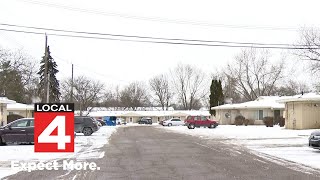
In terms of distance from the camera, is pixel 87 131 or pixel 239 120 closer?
pixel 87 131

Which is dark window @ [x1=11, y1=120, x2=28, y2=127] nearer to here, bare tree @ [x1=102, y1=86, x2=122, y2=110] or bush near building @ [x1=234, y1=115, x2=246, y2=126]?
bush near building @ [x1=234, y1=115, x2=246, y2=126]

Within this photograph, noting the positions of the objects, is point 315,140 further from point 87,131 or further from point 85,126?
point 85,126

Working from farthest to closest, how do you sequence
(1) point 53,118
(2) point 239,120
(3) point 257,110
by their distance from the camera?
(3) point 257,110
(2) point 239,120
(1) point 53,118

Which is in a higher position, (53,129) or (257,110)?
(257,110)

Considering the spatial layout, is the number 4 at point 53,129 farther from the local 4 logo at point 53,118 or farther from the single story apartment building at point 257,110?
the single story apartment building at point 257,110

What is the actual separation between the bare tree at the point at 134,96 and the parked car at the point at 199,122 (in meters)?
70.0

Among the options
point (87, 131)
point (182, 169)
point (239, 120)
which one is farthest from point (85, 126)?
point (239, 120)

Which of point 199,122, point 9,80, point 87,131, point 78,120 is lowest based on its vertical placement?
point 87,131

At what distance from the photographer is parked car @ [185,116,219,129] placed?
52.6 m

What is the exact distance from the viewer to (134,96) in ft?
411

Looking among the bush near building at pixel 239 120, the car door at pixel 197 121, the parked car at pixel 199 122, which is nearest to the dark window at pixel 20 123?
the parked car at pixel 199 122

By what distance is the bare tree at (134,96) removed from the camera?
123 metres

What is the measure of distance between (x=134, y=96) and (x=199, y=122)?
73.0m

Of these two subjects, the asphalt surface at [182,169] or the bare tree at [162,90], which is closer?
the asphalt surface at [182,169]
